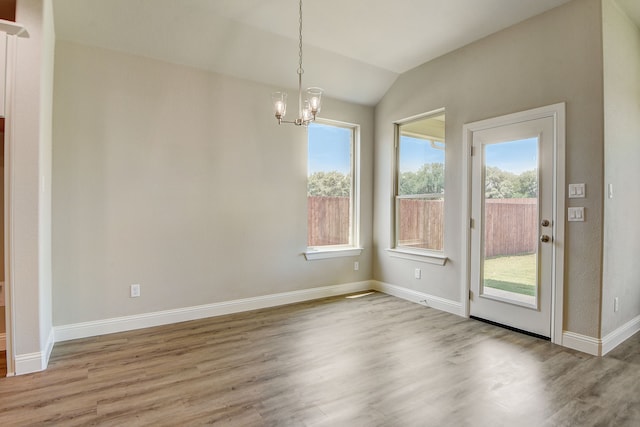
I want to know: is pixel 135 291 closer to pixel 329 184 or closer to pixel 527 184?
pixel 329 184

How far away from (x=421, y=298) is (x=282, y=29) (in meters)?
3.47

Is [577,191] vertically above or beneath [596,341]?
above

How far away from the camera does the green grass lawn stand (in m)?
3.16

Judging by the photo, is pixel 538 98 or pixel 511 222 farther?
pixel 511 222

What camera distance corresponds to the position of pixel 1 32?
224cm

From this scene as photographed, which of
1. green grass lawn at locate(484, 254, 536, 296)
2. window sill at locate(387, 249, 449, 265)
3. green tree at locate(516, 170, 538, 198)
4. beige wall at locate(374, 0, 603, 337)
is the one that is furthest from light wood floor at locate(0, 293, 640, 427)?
green tree at locate(516, 170, 538, 198)

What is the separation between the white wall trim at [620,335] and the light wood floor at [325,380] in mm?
73

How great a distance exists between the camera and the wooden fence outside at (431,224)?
3.22 meters

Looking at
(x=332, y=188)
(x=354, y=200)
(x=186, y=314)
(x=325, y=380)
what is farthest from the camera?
(x=354, y=200)

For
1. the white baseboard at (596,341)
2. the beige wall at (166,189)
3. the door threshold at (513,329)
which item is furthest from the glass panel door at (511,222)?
the beige wall at (166,189)

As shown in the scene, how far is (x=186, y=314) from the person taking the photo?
3521 millimetres

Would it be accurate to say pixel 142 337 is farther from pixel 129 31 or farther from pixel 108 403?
pixel 129 31

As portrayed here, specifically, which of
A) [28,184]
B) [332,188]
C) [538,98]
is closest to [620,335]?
[538,98]

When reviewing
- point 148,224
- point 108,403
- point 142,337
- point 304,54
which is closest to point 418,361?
point 108,403
